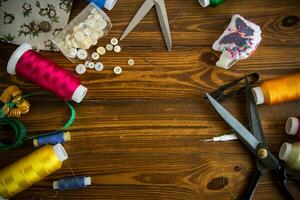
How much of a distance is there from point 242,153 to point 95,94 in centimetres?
37

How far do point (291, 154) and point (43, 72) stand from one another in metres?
0.58

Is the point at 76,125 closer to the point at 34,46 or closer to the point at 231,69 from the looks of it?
the point at 34,46

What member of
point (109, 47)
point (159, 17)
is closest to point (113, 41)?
point (109, 47)

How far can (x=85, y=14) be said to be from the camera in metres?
1.02

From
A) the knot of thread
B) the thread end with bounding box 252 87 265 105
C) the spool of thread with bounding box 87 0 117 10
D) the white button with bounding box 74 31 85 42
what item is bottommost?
the thread end with bounding box 252 87 265 105

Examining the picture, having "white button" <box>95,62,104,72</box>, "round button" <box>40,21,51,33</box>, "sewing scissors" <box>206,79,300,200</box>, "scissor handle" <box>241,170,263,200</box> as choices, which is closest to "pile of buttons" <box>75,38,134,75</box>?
"white button" <box>95,62,104,72</box>

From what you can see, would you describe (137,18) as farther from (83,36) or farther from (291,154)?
(291,154)

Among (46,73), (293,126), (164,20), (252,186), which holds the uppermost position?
(164,20)

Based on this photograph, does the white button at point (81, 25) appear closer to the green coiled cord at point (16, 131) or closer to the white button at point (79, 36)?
the white button at point (79, 36)

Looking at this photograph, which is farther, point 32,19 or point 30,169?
point 32,19

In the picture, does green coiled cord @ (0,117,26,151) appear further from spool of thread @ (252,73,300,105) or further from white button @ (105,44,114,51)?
spool of thread @ (252,73,300,105)

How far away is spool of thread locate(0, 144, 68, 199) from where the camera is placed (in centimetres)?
92

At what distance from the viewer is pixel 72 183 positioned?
941 mm

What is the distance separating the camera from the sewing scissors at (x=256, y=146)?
929mm
